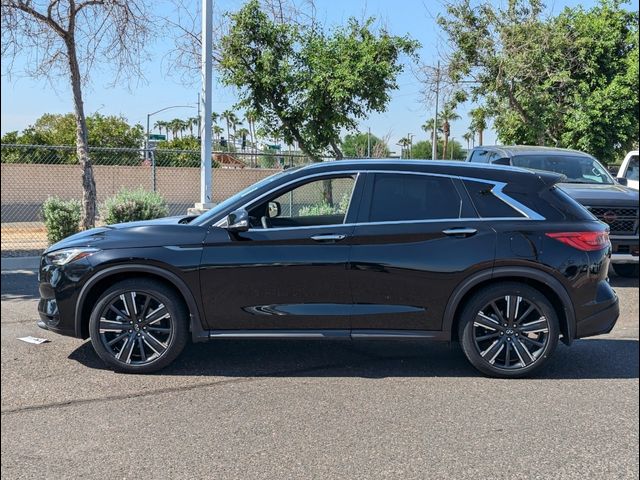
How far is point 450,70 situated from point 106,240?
11971 mm

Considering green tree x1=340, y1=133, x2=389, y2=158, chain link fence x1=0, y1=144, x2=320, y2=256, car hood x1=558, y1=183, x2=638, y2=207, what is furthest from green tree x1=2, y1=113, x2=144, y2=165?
car hood x1=558, y1=183, x2=638, y2=207

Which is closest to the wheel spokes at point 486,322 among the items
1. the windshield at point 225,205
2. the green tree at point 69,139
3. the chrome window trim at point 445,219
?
the chrome window trim at point 445,219

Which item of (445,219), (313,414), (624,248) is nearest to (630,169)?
(624,248)

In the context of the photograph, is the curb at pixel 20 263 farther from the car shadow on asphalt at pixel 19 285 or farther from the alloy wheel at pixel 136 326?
the alloy wheel at pixel 136 326

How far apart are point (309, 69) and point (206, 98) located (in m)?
2.50

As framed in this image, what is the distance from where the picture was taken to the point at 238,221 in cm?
475

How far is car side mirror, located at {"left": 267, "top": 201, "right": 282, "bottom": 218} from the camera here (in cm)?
551

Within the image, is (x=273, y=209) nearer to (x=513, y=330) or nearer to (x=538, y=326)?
(x=513, y=330)

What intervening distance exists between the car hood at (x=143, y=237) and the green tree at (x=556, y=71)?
37.9ft

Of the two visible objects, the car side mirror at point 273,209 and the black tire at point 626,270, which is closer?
the car side mirror at point 273,209

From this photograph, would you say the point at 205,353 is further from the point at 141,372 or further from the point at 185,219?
the point at 185,219

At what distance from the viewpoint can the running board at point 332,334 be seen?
15.8 feet

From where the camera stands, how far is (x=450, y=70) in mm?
14914

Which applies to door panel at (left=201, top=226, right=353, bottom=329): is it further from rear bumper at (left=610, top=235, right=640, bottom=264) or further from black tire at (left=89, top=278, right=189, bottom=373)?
rear bumper at (left=610, top=235, right=640, bottom=264)
